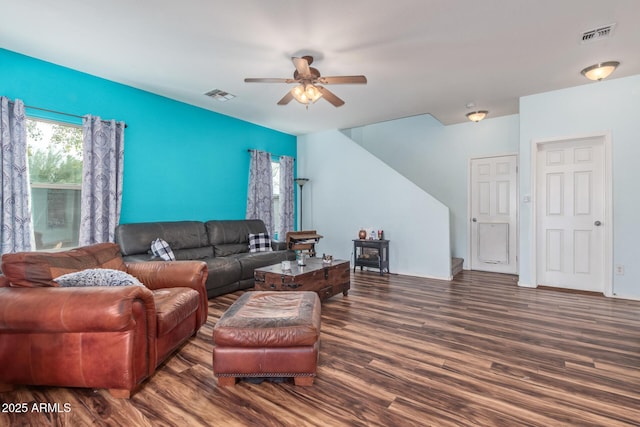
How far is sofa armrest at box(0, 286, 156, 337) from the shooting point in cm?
177

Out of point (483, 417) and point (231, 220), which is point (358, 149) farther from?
point (483, 417)

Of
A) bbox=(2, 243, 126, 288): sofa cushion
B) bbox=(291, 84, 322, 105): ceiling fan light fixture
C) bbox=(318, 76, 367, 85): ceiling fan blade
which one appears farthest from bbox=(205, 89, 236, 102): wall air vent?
bbox=(2, 243, 126, 288): sofa cushion

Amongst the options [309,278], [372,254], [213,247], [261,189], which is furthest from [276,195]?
[309,278]

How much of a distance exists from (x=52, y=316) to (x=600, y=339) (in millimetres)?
4029

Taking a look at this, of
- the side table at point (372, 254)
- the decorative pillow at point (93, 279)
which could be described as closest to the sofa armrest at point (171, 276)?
the decorative pillow at point (93, 279)

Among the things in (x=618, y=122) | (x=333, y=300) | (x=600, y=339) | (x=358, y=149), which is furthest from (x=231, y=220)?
(x=618, y=122)

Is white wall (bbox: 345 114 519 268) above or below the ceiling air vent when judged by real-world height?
below

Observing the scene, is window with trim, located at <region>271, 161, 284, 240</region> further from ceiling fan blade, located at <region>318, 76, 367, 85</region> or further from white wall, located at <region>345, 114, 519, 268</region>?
ceiling fan blade, located at <region>318, 76, 367, 85</region>

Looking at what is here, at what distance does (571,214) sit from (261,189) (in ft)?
15.5

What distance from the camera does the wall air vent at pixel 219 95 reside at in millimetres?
4137

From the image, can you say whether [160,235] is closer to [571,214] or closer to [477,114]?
[477,114]

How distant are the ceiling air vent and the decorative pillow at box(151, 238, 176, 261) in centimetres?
477

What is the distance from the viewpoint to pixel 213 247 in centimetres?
459

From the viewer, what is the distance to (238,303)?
2432 mm
